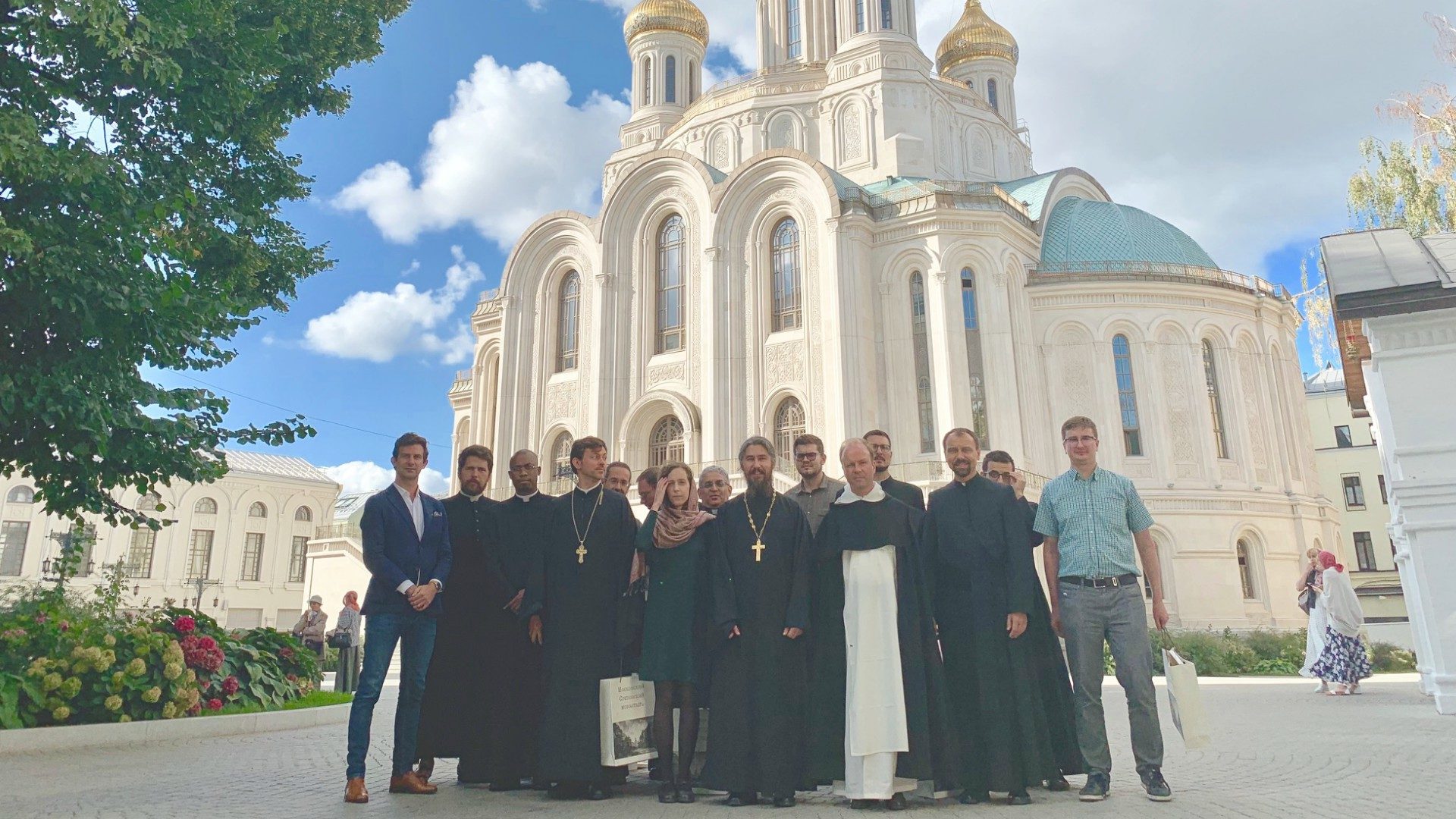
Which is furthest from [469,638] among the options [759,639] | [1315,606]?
[1315,606]

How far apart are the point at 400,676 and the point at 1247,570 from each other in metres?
25.1

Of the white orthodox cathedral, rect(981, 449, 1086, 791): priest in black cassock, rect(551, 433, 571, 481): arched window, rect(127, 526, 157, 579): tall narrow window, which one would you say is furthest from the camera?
rect(127, 526, 157, 579): tall narrow window

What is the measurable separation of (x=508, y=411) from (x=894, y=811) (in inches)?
945

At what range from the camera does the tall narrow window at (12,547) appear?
34.6 metres

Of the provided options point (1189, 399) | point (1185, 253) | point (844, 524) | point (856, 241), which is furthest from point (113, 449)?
point (1185, 253)

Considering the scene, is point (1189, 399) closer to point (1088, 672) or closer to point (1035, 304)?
point (1035, 304)

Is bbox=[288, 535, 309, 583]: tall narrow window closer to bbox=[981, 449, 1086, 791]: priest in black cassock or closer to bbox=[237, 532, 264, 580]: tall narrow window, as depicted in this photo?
bbox=[237, 532, 264, 580]: tall narrow window

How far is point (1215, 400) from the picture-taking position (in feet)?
84.6

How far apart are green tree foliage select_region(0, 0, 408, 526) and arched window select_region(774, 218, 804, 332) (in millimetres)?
15620

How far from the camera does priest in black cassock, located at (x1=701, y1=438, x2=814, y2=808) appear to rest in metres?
4.74

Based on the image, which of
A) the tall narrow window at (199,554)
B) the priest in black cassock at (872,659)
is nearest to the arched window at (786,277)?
the priest in black cassock at (872,659)

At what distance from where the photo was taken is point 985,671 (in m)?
4.89

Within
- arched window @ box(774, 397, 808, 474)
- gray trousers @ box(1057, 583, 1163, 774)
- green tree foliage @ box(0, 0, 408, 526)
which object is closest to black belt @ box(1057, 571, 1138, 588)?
gray trousers @ box(1057, 583, 1163, 774)

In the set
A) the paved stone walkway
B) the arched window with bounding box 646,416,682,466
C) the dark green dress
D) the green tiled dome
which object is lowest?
the paved stone walkway
